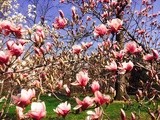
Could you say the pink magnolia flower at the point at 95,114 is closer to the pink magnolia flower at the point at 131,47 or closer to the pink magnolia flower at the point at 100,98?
the pink magnolia flower at the point at 100,98

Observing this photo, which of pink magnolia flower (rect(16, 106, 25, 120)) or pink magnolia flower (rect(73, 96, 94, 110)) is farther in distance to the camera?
pink magnolia flower (rect(73, 96, 94, 110))

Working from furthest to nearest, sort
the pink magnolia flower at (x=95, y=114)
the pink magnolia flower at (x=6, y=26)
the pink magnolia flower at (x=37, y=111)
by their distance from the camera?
the pink magnolia flower at (x=6, y=26)
the pink magnolia flower at (x=95, y=114)
the pink magnolia flower at (x=37, y=111)

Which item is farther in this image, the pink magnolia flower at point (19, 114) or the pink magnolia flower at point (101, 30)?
the pink magnolia flower at point (101, 30)

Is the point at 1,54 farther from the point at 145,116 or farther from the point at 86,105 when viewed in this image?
the point at 145,116

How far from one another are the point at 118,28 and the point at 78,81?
0.94 m

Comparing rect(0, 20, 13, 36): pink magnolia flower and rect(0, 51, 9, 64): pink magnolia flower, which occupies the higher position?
rect(0, 20, 13, 36): pink magnolia flower

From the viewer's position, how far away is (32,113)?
2.11 meters

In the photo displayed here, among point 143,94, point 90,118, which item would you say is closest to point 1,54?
point 90,118

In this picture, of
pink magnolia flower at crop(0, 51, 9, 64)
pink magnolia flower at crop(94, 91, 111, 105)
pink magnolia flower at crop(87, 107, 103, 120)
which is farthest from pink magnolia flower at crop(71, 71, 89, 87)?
pink magnolia flower at crop(0, 51, 9, 64)

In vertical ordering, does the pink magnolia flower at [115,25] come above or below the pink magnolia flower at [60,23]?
below

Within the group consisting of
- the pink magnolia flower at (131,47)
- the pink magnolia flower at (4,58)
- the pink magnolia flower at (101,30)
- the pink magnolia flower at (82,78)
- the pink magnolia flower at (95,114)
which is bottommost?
the pink magnolia flower at (95,114)

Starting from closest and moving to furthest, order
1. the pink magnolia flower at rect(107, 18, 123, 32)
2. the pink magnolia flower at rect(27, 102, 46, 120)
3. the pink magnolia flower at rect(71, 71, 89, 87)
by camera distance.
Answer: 1. the pink magnolia flower at rect(27, 102, 46, 120)
2. the pink magnolia flower at rect(71, 71, 89, 87)
3. the pink magnolia flower at rect(107, 18, 123, 32)

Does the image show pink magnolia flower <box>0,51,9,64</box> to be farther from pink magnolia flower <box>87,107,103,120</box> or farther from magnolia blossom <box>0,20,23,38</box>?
pink magnolia flower <box>87,107,103,120</box>

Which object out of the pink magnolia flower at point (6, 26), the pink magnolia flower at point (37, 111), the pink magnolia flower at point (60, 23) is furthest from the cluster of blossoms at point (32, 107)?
the pink magnolia flower at point (60, 23)
